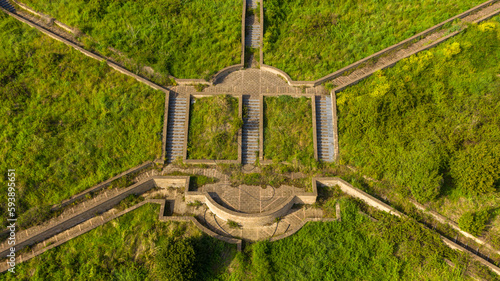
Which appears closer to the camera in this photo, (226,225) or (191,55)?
(226,225)

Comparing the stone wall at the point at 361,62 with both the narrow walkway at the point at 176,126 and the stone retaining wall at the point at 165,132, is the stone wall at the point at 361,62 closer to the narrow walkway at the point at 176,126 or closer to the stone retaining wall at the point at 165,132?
the narrow walkway at the point at 176,126

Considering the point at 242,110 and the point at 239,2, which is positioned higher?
the point at 239,2

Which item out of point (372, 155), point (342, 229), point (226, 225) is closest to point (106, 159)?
point (226, 225)

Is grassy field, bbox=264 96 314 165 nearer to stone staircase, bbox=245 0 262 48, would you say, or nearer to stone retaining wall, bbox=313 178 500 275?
stone retaining wall, bbox=313 178 500 275

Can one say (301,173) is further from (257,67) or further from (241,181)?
(257,67)

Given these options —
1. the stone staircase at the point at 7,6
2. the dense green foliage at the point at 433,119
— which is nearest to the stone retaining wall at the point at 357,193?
the dense green foliage at the point at 433,119

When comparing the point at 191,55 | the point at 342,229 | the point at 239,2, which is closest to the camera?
the point at 342,229

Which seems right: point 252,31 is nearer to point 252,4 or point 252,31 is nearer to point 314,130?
point 252,4
